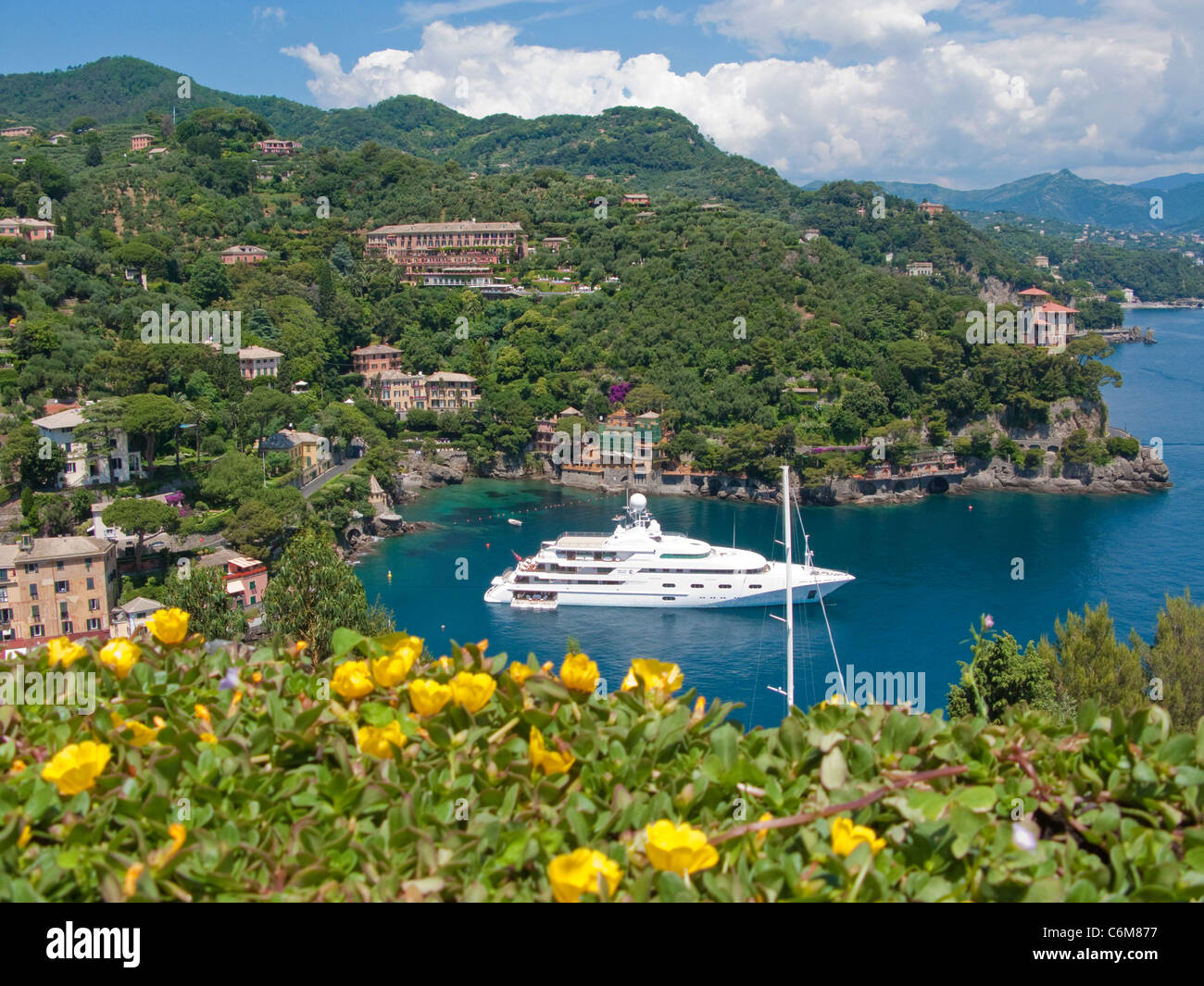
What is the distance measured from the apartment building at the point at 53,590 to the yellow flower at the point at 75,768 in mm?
18398

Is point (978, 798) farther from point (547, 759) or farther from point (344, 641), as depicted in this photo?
point (344, 641)

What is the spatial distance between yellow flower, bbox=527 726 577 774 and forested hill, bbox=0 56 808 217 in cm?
7837

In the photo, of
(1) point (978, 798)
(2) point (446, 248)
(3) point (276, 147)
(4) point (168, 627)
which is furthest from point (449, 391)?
(1) point (978, 798)

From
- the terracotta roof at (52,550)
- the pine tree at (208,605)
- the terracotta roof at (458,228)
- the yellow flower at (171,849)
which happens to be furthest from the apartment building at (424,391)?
the yellow flower at (171,849)

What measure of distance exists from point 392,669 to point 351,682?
113 mm

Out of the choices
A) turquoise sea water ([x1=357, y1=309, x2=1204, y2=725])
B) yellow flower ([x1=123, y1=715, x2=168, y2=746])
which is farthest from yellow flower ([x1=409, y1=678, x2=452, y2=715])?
turquoise sea water ([x1=357, y1=309, x2=1204, y2=725])

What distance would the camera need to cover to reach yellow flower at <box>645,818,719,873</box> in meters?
1.84

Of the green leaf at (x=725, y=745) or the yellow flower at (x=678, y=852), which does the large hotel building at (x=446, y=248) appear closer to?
the green leaf at (x=725, y=745)

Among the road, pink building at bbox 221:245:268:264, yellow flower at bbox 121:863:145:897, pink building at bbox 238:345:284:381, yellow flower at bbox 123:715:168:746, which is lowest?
the road

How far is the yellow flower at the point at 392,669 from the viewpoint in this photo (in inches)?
97.3

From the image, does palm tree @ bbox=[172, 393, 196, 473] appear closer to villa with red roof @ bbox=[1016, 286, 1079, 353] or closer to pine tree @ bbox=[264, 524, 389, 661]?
pine tree @ bbox=[264, 524, 389, 661]

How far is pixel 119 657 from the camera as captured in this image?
2.73 m

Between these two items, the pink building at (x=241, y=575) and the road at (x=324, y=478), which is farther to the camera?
the road at (x=324, y=478)

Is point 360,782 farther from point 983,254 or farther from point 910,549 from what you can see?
point 983,254
